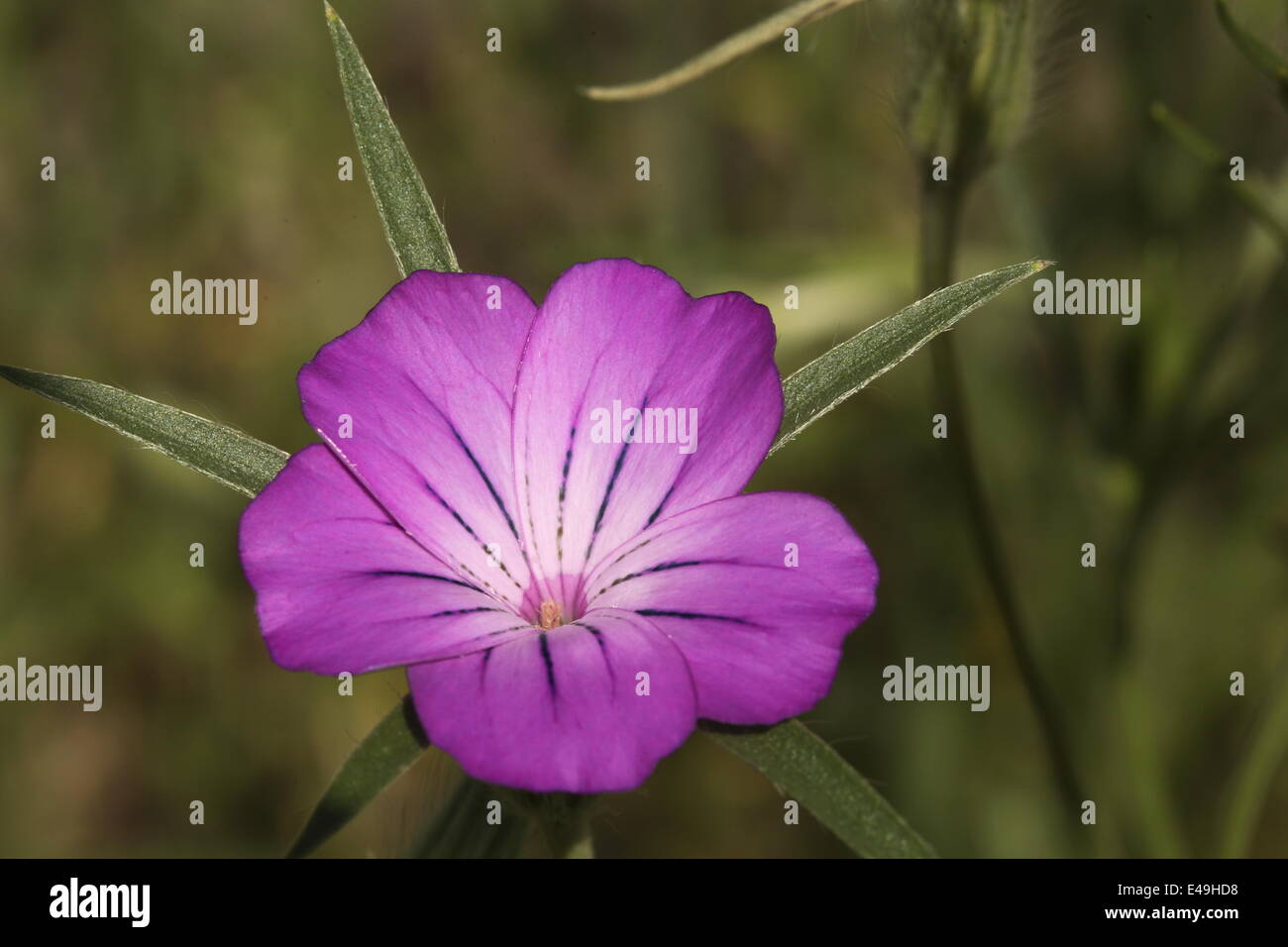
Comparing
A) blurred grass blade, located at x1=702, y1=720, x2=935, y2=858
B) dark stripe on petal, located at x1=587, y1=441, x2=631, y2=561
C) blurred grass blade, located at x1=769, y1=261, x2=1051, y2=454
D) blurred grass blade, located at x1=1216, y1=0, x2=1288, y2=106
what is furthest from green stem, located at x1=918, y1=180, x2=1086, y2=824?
blurred grass blade, located at x1=702, y1=720, x2=935, y2=858

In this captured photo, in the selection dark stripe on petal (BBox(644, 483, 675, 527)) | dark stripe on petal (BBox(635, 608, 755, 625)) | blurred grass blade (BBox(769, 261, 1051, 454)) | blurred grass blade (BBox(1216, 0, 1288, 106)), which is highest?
blurred grass blade (BBox(1216, 0, 1288, 106))

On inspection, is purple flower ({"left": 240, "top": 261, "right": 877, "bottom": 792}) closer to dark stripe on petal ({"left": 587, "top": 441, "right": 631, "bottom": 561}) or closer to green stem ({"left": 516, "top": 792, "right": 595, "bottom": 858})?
dark stripe on petal ({"left": 587, "top": 441, "right": 631, "bottom": 561})

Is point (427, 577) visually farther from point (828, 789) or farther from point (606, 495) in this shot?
point (828, 789)

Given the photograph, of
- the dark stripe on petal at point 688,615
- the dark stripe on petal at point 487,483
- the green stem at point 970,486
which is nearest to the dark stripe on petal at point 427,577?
the dark stripe on petal at point 487,483

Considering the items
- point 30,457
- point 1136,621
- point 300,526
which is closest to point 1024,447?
point 1136,621
